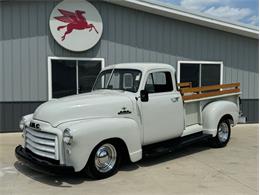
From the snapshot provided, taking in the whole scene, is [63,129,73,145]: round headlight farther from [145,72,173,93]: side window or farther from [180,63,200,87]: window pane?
[180,63,200,87]: window pane

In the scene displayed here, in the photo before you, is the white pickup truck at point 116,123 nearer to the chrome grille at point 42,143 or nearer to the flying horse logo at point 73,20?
the chrome grille at point 42,143

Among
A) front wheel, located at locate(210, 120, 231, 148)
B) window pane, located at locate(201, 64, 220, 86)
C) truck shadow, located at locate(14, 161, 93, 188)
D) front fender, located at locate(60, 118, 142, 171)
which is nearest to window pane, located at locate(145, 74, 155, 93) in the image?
front fender, located at locate(60, 118, 142, 171)

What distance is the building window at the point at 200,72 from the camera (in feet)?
37.8

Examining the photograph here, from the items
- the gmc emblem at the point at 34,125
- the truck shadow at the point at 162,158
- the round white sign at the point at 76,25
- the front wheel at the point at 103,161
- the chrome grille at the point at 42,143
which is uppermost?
the round white sign at the point at 76,25

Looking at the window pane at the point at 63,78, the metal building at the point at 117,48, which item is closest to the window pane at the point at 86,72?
the metal building at the point at 117,48

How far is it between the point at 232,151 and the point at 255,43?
19.6ft

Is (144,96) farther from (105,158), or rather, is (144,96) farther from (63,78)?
(63,78)

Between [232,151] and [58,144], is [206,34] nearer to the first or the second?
[232,151]

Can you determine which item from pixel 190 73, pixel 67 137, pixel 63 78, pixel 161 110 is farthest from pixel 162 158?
pixel 190 73

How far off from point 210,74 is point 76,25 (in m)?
5.28

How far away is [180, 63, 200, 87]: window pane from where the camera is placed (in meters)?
11.5

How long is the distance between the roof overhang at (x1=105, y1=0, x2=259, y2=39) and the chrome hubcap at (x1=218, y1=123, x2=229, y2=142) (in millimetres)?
4284

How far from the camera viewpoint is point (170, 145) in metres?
6.78

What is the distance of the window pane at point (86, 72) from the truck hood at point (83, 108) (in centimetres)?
420
